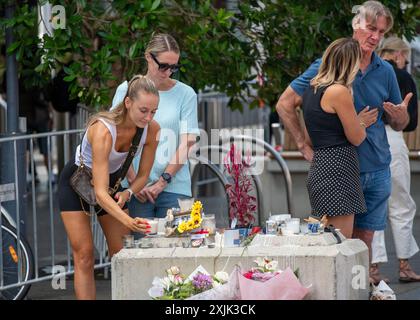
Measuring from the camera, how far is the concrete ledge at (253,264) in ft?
19.2

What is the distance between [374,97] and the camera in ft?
23.6

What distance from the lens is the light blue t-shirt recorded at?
7.13 metres

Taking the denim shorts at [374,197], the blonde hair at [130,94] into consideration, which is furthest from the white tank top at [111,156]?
the denim shorts at [374,197]

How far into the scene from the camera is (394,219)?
8.72 metres

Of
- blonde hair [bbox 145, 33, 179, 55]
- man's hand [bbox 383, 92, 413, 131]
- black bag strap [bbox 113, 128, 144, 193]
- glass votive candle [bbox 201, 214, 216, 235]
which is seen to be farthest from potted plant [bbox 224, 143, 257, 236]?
man's hand [bbox 383, 92, 413, 131]

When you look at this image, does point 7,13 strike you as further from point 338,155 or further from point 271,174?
point 271,174

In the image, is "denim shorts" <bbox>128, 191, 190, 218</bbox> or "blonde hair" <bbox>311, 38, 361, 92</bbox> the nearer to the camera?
"blonde hair" <bbox>311, 38, 361, 92</bbox>

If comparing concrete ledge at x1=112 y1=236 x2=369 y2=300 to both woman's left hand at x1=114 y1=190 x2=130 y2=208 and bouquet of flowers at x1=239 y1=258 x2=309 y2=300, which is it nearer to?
bouquet of flowers at x1=239 y1=258 x2=309 y2=300

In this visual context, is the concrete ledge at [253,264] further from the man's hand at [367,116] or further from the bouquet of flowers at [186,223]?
the man's hand at [367,116]

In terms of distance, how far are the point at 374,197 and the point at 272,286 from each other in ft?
5.41

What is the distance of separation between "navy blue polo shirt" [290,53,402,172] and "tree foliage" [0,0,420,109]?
151 centimetres

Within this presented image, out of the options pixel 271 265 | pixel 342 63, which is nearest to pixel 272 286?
pixel 271 265
